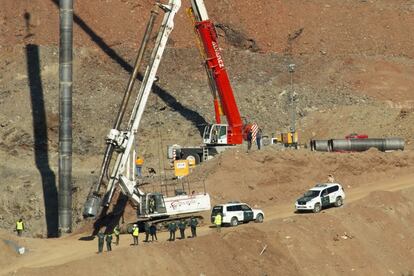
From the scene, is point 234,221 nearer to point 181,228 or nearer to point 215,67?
point 181,228

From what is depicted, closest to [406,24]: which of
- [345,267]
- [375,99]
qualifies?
[375,99]

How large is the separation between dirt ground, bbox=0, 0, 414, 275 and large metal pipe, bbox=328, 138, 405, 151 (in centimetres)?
173

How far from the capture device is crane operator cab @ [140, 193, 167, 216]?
191 feet

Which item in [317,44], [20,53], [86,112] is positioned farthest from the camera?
[317,44]

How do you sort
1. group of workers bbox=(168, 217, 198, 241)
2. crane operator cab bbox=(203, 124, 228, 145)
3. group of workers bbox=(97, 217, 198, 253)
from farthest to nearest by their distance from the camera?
crane operator cab bbox=(203, 124, 228, 145), group of workers bbox=(168, 217, 198, 241), group of workers bbox=(97, 217, 198, 253)

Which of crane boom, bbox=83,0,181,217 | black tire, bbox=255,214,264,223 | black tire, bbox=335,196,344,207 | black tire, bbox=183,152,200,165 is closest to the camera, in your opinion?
crane boom, bbox=83,0,181,217

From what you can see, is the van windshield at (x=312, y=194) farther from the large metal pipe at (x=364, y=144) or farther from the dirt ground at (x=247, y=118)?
the large metal pipe at (x=364, y=144)

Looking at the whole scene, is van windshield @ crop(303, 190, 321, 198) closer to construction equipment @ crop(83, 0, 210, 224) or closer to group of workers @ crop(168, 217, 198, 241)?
construction equipment @ crop(83, 0, 210, 224)

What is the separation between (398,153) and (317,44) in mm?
32811

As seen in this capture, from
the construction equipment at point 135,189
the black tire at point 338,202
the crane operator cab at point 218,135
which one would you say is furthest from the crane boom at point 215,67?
the black tire at point 338,202

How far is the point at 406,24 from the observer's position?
4173 inches

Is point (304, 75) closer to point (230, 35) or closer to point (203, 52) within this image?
point (230, 35)

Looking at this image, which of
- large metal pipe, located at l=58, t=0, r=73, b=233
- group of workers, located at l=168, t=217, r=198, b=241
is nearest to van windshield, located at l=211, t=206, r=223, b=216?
group of workers, located at l=168, t=217, r=198, b=241

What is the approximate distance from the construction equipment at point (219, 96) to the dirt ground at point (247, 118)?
1.91m
